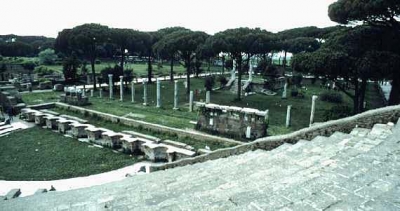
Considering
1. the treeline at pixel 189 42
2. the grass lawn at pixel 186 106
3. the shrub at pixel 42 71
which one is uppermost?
the treeline at pixel 189 42

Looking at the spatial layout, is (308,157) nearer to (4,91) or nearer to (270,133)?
(270,133)

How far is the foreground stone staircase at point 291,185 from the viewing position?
12.4ft

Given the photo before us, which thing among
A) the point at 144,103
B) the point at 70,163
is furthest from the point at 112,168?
the point at 144,103

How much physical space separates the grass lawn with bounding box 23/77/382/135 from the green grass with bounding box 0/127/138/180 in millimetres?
5459

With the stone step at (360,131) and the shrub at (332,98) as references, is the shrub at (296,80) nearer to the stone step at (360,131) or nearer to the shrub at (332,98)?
the shrub at (332,98)

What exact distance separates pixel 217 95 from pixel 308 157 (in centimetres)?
2499

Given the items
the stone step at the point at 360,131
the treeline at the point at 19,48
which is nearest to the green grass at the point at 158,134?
the stone step at the point at 360,131

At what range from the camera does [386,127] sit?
6.74m

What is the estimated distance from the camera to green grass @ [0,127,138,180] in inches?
464

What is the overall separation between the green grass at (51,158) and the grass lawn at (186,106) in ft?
17.9

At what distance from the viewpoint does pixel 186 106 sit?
25.1m

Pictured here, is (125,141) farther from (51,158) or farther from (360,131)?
(360,131)

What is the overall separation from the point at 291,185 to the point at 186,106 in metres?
20.8

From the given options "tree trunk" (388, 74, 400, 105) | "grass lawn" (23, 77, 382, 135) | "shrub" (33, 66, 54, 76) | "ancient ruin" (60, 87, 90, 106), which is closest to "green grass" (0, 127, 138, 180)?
"grass lawn" (23, 77, 382, 135)
